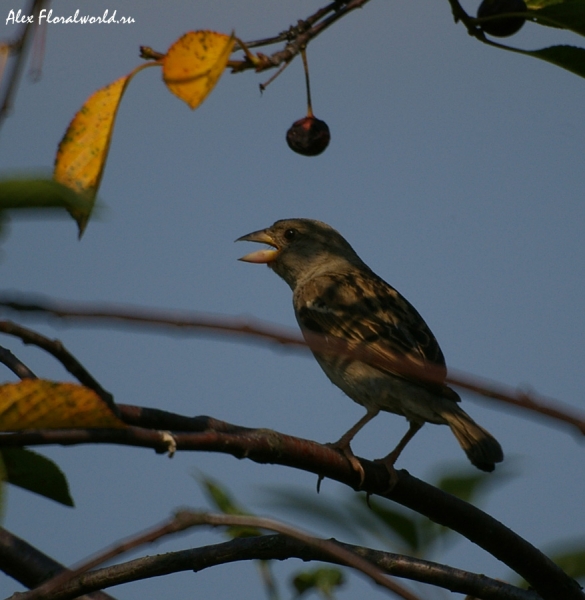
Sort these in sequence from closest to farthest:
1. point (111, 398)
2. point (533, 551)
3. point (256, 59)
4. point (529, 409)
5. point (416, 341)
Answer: point (529, 409)
point (111, 398)
point (256, 59)
point (533, 551)
point (416, 341)

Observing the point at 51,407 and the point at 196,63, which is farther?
the point at 196,63

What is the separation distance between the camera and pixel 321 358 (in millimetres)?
5492

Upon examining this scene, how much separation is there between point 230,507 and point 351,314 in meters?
2.95

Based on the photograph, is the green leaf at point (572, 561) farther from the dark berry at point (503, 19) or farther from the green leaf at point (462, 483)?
the dark berry at point (503, 19)

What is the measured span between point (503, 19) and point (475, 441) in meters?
2.36

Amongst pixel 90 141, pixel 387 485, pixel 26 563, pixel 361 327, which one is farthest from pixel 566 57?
pixel 361 327

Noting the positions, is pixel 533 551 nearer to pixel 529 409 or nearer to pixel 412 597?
pixel 412 597

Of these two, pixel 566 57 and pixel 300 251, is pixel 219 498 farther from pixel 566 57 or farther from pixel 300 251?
pixel 300 251

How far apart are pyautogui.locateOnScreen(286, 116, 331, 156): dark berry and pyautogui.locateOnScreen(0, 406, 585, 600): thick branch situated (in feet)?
3.95

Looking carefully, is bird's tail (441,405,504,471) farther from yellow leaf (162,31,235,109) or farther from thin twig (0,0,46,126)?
thin twig (0,0,46,126)

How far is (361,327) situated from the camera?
18.3ft

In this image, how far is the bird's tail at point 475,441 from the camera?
4.15 metres

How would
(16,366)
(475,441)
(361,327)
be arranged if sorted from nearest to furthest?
(16,366), (475,441), (361,327)

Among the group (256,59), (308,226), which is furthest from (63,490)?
(308,226)
